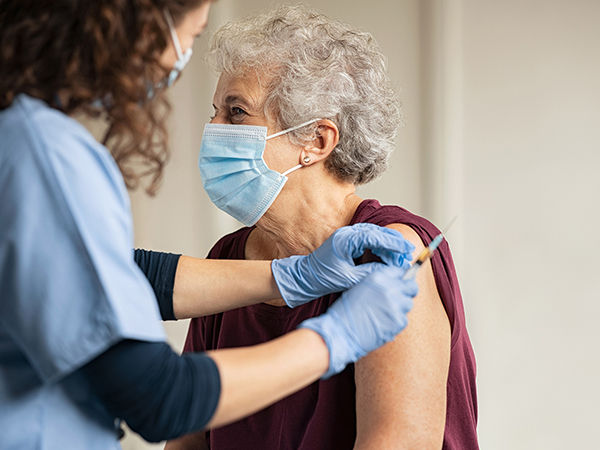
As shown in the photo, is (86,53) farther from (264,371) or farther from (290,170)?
(290,170)

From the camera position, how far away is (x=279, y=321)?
5.42 feet

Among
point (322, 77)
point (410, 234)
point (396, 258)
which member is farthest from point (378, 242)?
point (322, 77)

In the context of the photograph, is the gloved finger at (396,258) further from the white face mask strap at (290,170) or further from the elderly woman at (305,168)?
the white face mask strap at (290,170)

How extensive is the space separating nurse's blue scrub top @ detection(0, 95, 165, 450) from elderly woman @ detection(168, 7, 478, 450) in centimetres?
75

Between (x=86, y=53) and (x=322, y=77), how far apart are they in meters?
0.79

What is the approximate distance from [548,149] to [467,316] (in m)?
0.67

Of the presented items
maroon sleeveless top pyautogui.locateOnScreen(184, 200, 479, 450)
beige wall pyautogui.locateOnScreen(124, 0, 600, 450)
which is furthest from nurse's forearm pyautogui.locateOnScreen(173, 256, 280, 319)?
beige wall pyautogui.locateOnScreen(124, 0, 600, 450)

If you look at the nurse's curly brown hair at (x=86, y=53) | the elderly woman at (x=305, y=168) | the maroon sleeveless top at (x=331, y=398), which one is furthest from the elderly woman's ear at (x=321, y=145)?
the nurse's curly brown hair at (x=86, y=53)

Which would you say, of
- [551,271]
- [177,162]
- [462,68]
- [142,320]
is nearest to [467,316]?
[551,271]

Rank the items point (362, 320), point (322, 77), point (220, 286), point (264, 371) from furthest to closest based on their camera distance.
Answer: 1. point (322, 77)
2. point (220, 286)
3. point (362, 320)
4. point (264, 371)

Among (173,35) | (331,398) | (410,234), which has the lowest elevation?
(331,398)

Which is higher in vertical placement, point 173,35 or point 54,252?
point 173,35

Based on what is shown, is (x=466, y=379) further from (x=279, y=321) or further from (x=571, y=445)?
(x=571, y=445)

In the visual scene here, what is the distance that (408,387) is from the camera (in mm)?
1369
